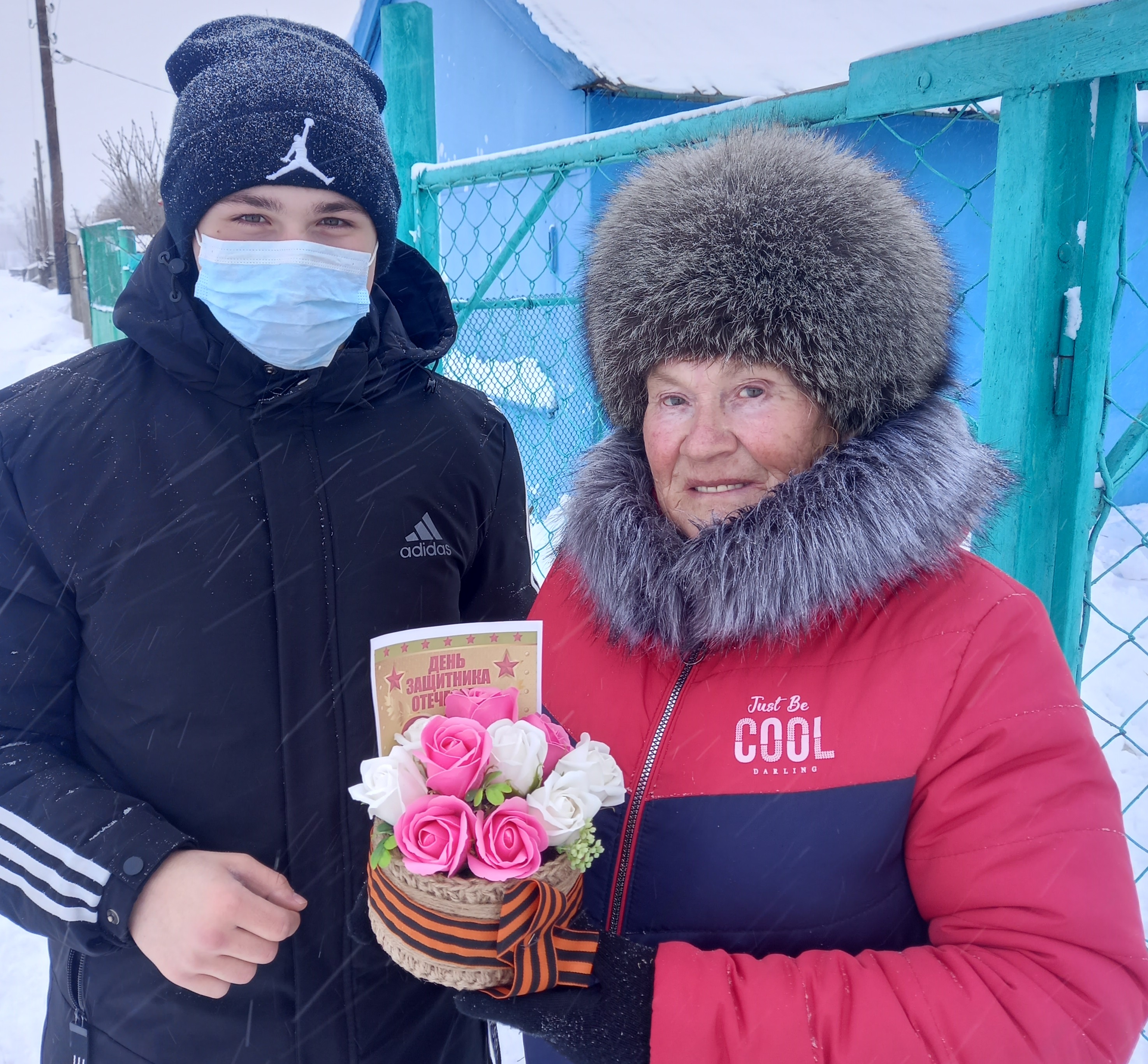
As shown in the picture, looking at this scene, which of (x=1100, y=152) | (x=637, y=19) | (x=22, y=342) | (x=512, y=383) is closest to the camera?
(x=1100, y=152)

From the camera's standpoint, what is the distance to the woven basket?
1.03 meters

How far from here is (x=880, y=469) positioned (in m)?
1.24

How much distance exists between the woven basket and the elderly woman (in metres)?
0.09

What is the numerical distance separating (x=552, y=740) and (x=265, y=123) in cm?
118

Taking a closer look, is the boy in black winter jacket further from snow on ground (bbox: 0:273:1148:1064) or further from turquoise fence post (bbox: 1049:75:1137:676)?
turquoise fence post (bbox: 1049:75:1137:676)

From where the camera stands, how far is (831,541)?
1.22 m

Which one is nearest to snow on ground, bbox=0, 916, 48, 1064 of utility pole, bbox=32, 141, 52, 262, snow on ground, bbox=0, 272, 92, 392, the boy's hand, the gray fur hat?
the boy's hand

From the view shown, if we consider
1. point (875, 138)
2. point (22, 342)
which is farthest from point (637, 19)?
point (22, 342)

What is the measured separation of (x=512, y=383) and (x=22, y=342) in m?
15.7

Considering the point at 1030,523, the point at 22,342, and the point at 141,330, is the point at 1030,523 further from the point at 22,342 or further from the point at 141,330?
the point at 22,342

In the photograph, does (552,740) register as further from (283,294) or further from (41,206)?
(41,206)

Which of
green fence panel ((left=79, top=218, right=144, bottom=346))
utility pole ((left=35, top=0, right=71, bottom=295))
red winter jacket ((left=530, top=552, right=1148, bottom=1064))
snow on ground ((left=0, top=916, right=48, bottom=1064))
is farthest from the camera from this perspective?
utility pole ((left=35, top=0, right=71, bottom=295))

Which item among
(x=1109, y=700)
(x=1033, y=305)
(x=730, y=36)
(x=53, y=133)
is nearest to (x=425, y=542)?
(x=1033, y=305)

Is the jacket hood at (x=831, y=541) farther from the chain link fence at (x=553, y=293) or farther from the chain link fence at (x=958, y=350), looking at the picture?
the chain link fence at (x=553, y=293)
